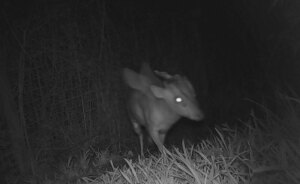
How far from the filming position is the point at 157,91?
6.01 m

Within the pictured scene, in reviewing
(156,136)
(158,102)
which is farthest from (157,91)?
(156,136)

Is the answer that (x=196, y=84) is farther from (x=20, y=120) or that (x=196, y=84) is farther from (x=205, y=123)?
(x=20, y=120)

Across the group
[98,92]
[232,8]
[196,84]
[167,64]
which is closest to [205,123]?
[196,84]

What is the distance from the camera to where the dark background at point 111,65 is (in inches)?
202

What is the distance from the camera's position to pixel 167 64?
7.20 metres

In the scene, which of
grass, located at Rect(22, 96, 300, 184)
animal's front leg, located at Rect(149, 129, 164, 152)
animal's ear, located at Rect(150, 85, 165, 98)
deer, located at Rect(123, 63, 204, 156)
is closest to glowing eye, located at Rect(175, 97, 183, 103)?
deer, located at Rect(123, 63, 204, 156)

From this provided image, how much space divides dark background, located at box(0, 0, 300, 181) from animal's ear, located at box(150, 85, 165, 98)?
85 cm

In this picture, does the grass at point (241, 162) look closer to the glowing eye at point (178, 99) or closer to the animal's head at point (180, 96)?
the animal's head at point (180, 96)

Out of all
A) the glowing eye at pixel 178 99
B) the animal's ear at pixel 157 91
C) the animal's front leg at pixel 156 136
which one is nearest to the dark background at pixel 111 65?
the animal's front leg at pixel 156 136

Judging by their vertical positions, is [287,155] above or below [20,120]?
below

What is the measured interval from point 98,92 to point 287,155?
3.56 metres

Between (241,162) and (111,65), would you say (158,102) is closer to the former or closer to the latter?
(111,65)

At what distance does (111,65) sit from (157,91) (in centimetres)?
106

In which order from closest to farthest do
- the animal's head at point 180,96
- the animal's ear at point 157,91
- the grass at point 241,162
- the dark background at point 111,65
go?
the grass at point 241,162 → the dark background at point 111,65 → the animal's head at point 180,96 → the animal's ear at point 157,91
